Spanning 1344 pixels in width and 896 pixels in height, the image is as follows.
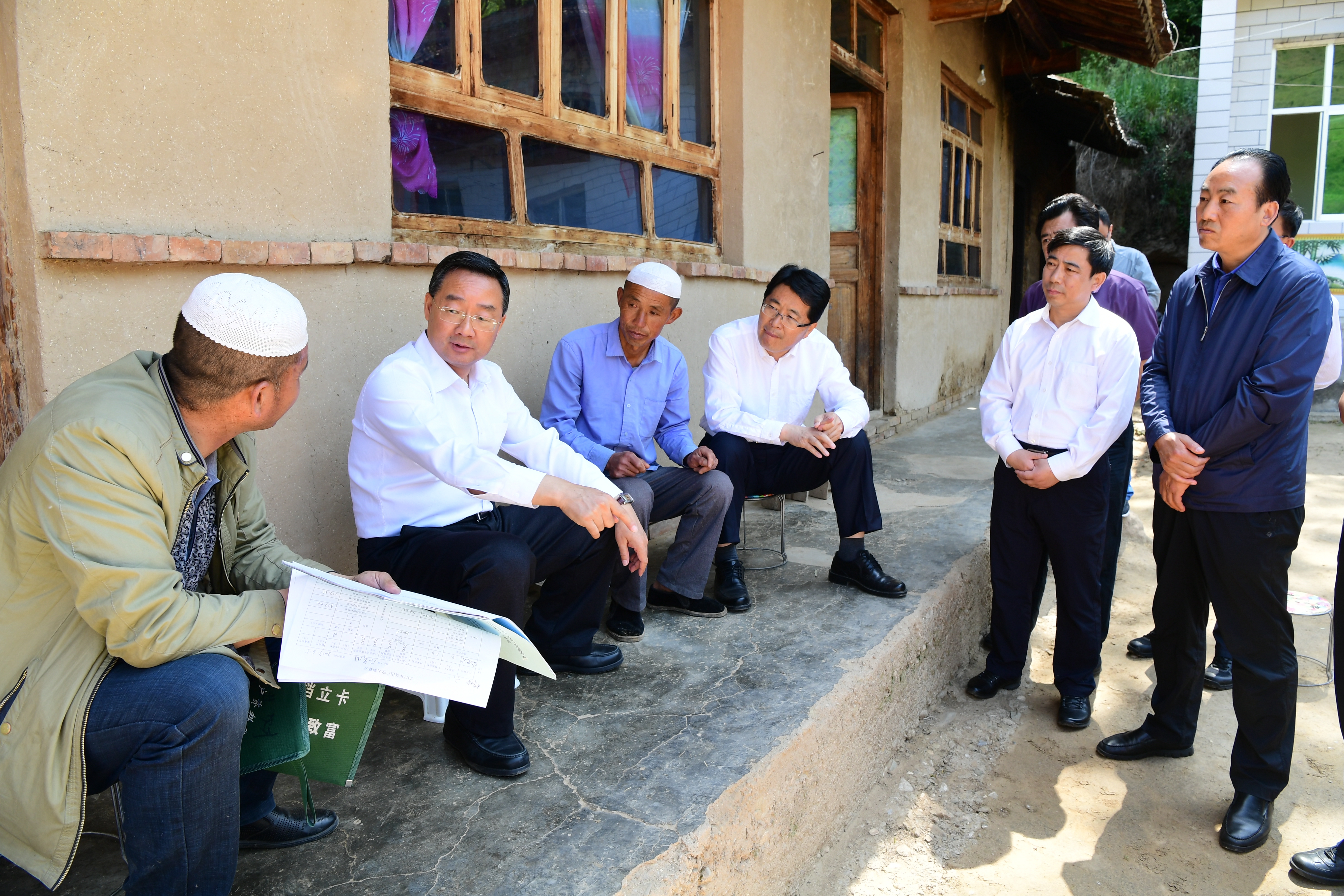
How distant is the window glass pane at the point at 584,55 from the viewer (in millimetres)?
4000

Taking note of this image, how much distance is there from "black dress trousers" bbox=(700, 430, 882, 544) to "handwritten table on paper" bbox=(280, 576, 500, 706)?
189cm

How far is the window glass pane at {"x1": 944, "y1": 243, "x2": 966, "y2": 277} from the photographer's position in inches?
347

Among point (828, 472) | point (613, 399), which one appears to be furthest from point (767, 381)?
point (613, 399)

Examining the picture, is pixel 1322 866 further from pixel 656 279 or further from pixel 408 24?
pixel 408 24

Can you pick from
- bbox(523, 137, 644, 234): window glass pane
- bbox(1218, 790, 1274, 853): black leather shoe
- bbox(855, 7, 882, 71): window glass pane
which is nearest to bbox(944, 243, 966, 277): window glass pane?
bbox(855, 7, 882, 71): window glass pane

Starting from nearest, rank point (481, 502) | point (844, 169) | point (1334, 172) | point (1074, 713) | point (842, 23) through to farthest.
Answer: point (481, 502), point (1074, 713), point (842, 23), point (844, 169), point (1334, 172)

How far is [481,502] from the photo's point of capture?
2797 millimetres

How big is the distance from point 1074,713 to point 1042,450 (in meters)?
1.00

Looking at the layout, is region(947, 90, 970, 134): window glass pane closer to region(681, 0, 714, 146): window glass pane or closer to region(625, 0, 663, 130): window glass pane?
region(681, 0, 714, 146): window glass pane

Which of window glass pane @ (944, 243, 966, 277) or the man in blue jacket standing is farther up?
window glass pane @ (944, 243, 966, 277)

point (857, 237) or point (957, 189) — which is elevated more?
point (957, 189)

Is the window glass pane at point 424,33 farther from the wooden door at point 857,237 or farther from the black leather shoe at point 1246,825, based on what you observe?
the wooden door at point 857,237

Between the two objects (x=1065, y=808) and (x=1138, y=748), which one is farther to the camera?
(x=1138, y=748)

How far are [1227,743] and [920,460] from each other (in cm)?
338
